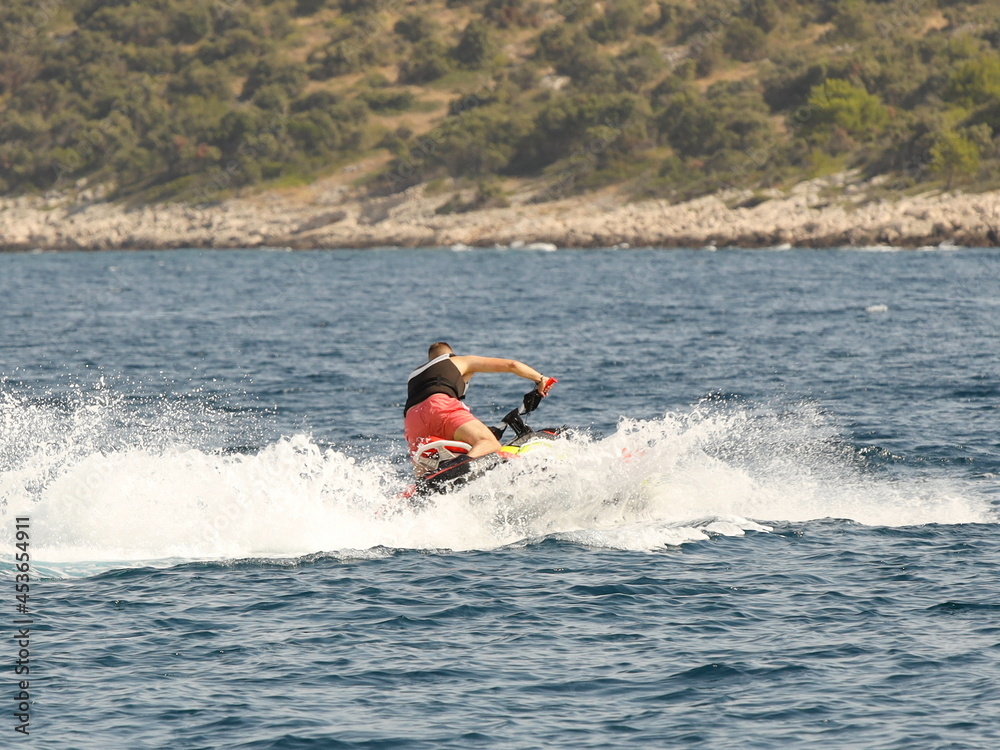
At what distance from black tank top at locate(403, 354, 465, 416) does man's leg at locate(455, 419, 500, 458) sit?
547mm

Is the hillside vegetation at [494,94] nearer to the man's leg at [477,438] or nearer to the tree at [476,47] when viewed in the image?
the tree at [476,47]

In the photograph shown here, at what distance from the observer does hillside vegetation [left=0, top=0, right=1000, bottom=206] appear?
10131 centimetres

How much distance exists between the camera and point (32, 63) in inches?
5340

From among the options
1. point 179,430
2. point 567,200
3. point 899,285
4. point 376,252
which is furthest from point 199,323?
point 567,200

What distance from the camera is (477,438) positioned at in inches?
613

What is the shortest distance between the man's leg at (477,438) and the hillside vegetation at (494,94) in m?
81.1

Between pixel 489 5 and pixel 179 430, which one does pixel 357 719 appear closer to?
pixel 179 430

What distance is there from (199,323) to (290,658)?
112ft

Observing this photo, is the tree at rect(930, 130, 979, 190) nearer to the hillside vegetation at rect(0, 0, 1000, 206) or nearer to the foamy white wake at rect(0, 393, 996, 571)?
the hillside vegetation at rect(0, 0, 1000, 206)

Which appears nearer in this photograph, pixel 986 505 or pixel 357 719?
pixel 357 719

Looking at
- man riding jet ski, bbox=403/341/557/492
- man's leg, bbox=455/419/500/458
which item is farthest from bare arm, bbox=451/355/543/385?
man's leg, bbox=455/419/500/458

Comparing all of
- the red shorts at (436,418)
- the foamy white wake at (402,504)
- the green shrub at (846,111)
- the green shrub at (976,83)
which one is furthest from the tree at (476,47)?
the red shorts at (436,418)

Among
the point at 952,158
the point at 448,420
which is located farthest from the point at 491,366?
the point at 952,158

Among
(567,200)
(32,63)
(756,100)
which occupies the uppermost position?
(32,63)
